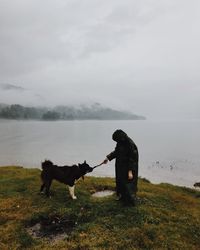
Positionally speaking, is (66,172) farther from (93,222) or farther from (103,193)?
(103,193)

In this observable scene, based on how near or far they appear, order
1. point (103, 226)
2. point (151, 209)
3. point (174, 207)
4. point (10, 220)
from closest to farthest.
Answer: point (103, 226) → point (10, 220) → point (151, 209) → point (174, 207)

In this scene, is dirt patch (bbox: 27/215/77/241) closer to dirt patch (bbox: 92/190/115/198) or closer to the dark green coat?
the dark green coat

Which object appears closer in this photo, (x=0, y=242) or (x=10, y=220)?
(x=0, y=242)

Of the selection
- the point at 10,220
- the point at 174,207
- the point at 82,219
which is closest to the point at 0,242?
the point at 10,220

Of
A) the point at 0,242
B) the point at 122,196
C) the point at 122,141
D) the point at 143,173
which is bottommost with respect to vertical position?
the point at 143,173

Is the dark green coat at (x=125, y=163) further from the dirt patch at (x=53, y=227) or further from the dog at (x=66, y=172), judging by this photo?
the dirt patch at (x=53, y=227)

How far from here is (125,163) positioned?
46.6 ft

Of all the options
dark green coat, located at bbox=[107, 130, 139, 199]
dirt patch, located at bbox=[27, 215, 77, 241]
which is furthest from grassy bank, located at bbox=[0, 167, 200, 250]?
dark green coat, located at bbox=[107, 130, 139, 199]

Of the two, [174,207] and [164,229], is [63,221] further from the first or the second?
[174,207]

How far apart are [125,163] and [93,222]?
318 centimetres

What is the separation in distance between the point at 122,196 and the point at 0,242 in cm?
567

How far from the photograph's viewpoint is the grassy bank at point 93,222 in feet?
35.7

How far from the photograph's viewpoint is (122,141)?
14297 millimetres

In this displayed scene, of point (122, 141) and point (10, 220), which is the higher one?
point (122, 141)
